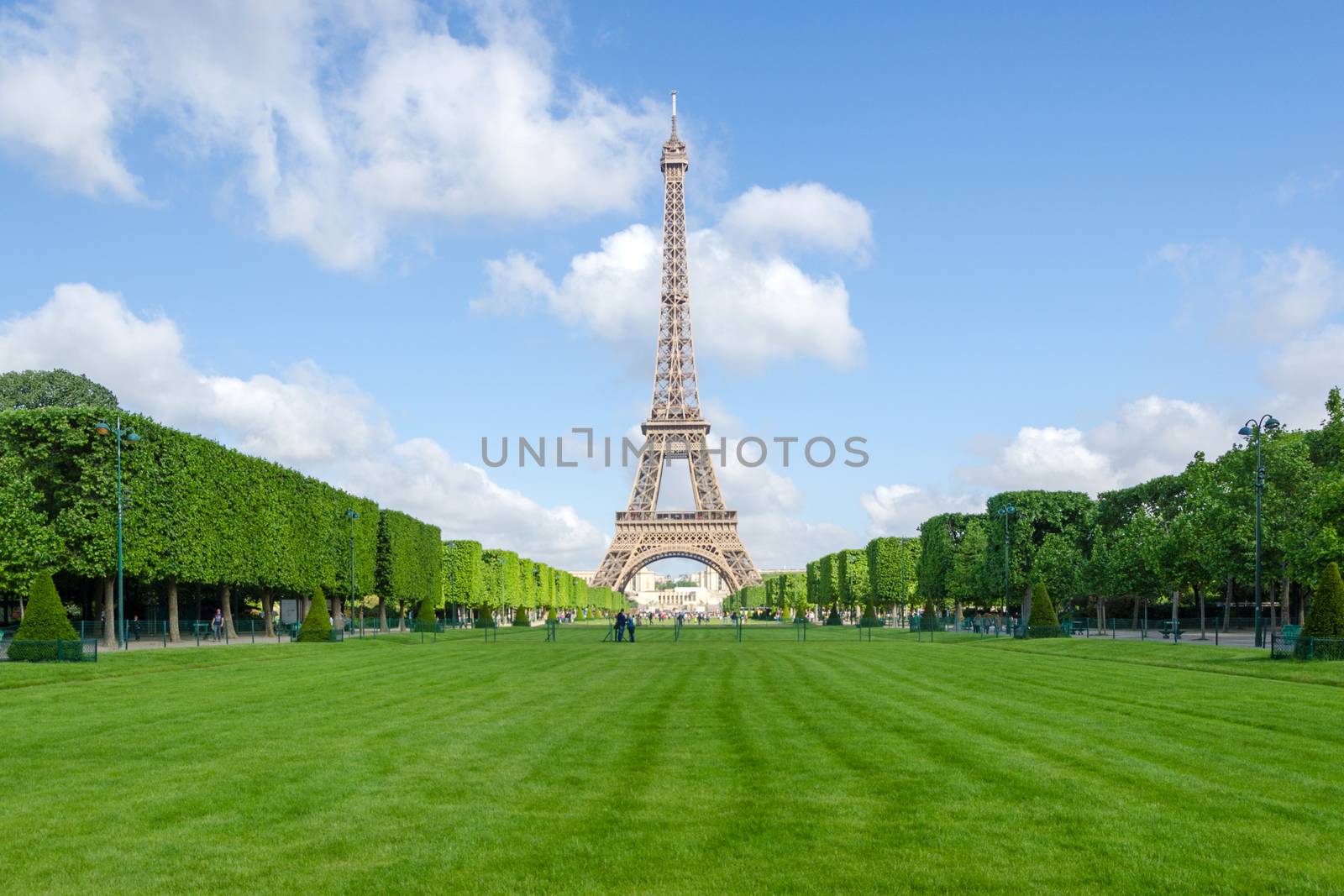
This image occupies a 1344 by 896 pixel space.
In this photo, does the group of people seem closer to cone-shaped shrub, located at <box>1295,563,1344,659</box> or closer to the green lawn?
cone-shaped shrub, located at <box>1295,563,1344,659</box>

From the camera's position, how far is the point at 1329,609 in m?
31.2

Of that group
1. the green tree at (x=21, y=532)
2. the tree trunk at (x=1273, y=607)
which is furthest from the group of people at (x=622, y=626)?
the tree trunk at (x=1273, y=607)

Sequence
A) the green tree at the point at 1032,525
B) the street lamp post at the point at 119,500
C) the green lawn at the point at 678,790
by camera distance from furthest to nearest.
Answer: the green tree at the point at 1032,525 → the street lamp post at the point at 119,500 → the green lawn at the point at 678,790

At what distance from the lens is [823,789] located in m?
10.9

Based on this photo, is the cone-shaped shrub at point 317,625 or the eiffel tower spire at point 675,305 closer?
the cone-shaped shrub at point 317,625

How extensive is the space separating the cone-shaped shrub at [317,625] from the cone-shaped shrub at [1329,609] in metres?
39.9

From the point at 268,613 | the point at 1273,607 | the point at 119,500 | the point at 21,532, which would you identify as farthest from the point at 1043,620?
the point at 21,532

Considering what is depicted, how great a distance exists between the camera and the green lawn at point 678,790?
8.01 metres

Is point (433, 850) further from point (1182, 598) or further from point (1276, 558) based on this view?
point (1182, 598)

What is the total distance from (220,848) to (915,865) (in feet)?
17.5

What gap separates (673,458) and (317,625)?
218 ft

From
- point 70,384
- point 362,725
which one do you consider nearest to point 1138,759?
point 362,725

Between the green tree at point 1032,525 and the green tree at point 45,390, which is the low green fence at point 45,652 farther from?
the green tree at point 1032,525

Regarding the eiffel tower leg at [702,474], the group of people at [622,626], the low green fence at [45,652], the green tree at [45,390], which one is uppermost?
the green tree at [45,390]
